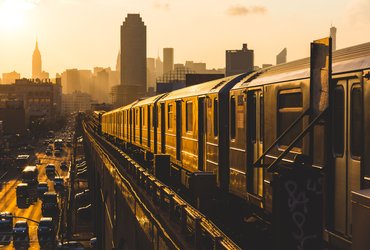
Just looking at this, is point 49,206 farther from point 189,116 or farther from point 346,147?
point 346,147

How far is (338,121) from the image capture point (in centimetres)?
807

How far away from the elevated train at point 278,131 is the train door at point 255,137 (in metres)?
0.02

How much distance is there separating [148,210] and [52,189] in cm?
7537

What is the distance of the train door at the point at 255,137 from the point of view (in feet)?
37.1

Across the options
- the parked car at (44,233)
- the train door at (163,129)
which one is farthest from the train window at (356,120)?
the parked car at (44,233)

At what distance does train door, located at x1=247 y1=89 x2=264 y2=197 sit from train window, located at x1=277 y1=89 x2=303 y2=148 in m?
1.05

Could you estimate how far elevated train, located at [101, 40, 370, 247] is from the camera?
7.54 metres

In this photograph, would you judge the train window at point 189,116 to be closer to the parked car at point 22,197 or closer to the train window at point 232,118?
the train window at point 232,118

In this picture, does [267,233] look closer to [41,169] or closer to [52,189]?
[52,189]

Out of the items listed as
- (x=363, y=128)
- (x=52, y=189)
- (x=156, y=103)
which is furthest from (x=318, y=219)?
(x=52, y=189)

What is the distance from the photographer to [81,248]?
152 feet

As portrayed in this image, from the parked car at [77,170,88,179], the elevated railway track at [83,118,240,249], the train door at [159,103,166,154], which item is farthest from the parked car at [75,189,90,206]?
the elevated railway track at [83,118,240,249]

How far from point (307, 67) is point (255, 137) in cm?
276

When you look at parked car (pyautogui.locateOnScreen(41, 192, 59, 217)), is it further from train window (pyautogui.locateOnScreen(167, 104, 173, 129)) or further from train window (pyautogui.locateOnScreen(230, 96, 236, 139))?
train window (pyautogui.locateOnScreen(230, 96, 236, 139))
